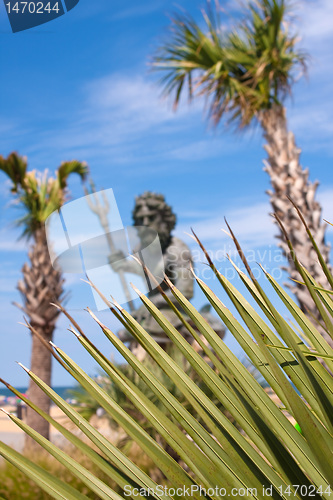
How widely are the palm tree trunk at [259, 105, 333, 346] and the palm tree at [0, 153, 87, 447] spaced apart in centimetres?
632

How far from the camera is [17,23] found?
4.86 meters

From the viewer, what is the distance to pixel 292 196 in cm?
692

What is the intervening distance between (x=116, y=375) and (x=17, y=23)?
16.5 feet

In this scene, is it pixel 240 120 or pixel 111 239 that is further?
pixel 240 120

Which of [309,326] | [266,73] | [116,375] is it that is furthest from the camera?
[266,73]

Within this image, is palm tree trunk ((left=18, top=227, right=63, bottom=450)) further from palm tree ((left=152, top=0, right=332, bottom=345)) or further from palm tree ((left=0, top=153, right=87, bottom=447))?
palm tree ((left=152, top=0, right=332, bottom=345))

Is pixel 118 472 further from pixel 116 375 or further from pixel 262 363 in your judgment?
pixel 262 363

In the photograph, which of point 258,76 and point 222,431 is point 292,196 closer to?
point 258,76

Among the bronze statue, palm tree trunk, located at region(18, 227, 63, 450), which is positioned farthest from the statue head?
palm tree trunk, located at region(18, 227, 63, 450)

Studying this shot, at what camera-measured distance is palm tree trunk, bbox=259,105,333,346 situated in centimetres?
634

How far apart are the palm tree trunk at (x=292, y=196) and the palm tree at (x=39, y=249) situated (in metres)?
6.32

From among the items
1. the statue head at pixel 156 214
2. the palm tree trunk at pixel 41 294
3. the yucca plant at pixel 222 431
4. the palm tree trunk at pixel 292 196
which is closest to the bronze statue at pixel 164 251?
the statue head at pixel 156 214

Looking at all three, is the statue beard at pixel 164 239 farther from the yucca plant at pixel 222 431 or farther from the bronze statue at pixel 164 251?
the yucca plant at pixel 222 431

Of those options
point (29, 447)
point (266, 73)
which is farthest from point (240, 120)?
point (29, 447)
